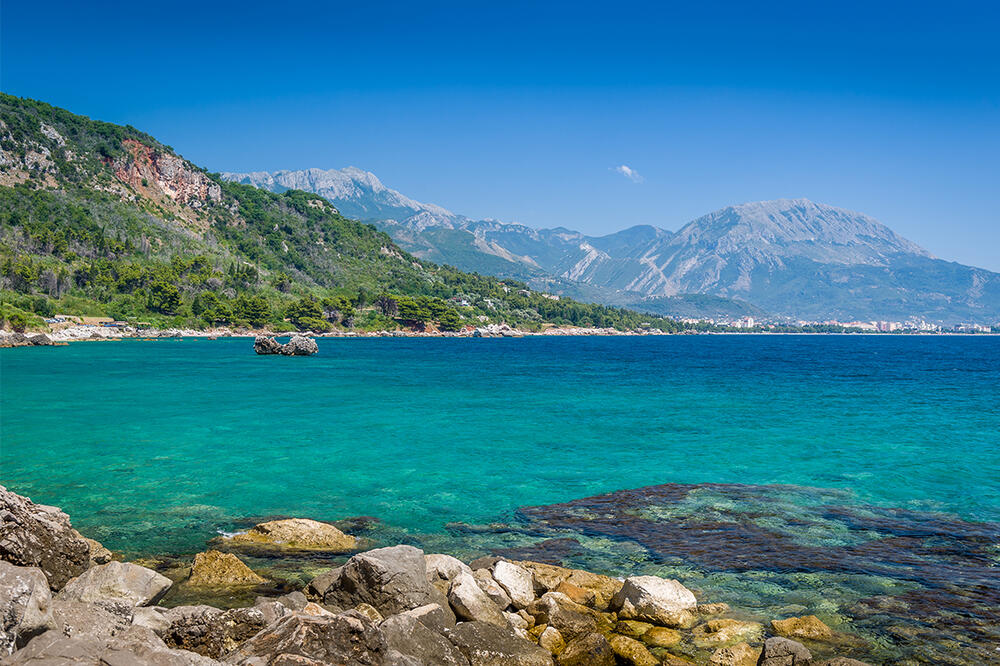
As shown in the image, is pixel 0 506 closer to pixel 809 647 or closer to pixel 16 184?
pixel 809 647

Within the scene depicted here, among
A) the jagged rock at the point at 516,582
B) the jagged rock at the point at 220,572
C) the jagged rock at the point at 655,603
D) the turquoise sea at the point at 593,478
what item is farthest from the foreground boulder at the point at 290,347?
the jagged rock at the point at 655,603

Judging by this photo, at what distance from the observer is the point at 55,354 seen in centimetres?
8725

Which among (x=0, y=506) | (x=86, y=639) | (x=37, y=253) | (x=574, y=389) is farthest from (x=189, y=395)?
(x=37, y=253)

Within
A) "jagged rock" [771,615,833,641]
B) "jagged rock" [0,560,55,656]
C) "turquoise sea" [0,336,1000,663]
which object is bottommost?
"turquoise sea" [0,336,1000,663]

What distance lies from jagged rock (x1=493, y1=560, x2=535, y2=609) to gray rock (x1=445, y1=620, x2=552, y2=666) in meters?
1.53

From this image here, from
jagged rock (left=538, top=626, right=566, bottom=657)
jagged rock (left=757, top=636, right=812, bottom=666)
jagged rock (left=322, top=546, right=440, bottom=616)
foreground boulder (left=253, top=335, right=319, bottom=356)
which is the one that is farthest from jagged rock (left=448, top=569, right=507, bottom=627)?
foreground boulder (left=253, top=335, right=319, bottom=356)

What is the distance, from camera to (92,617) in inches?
393

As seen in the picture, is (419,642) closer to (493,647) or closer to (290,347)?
(493,647)

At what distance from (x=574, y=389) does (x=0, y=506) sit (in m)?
56.6

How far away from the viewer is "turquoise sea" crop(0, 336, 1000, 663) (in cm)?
1603

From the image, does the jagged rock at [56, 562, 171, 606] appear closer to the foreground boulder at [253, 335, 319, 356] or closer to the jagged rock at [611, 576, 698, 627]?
the jagged rock at [611, 576, 698, 627]

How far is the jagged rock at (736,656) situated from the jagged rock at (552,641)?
8.57ft

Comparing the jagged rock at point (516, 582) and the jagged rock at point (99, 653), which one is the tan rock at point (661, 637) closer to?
the jagged rock at point (516, 582)

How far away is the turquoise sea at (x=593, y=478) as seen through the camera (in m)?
16.0
